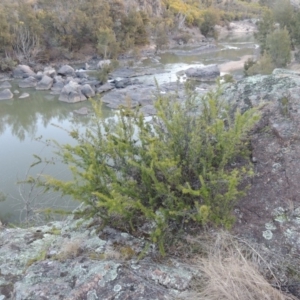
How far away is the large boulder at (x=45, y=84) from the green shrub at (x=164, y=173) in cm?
1899

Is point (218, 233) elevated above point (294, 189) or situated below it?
below

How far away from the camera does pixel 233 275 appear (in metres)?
1.78

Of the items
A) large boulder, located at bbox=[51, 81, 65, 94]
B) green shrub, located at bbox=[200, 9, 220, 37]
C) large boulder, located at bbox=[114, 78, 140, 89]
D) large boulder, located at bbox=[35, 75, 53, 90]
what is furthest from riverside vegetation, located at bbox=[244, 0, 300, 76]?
green shrub, located at bbox=[200, 9, 220, 37]

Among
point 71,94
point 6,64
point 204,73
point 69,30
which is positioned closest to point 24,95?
point 71,94

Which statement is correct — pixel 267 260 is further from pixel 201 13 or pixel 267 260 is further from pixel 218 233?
pixel 201 13

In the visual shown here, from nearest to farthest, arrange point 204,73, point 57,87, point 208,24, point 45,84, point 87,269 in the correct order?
1. point 87,269
2. point 57,87
3. point 45,84
4. point 204,73
5. point 208,24

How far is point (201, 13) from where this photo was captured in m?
47.7

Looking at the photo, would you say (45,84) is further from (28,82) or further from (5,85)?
(5,85)

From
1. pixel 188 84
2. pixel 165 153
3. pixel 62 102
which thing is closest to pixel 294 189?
pixel 165 153

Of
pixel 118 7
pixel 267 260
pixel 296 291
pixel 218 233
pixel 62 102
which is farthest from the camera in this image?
pixel 118 7

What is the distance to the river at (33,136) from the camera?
772 centimetres

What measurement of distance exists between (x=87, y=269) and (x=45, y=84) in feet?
64.9

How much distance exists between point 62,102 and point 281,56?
40.9ft

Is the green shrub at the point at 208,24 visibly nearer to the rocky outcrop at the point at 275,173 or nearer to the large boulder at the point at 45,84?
the large boulder at the point at 45,84
